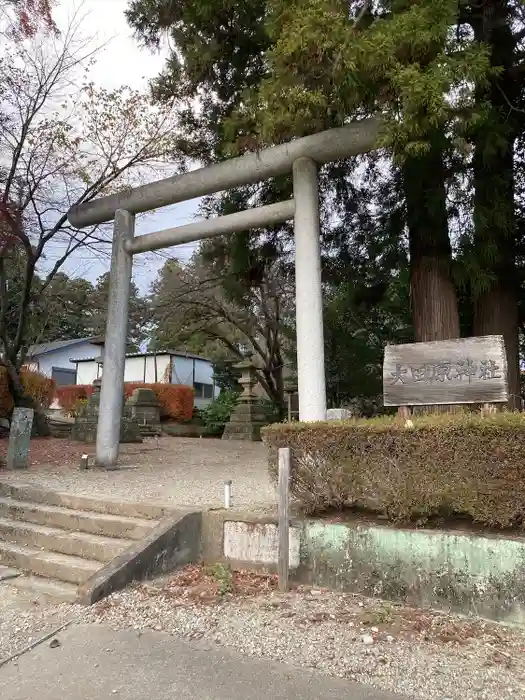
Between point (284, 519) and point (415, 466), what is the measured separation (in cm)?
104

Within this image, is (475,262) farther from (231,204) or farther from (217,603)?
(217,603)

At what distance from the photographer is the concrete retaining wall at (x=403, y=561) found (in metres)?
3.41

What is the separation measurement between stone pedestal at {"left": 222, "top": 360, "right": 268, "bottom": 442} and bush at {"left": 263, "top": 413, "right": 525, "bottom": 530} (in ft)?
37.8

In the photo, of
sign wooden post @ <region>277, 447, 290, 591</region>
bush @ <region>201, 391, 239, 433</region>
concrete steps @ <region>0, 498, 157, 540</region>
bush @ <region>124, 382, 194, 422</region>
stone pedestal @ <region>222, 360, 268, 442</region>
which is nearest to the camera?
sign wooden post @ <region>277, 447, 290, 591</region>

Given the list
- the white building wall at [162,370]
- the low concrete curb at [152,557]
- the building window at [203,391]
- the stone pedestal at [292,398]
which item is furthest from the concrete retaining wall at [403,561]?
the building window at [203,391]

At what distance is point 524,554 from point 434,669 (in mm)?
987

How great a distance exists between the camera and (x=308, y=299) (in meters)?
6.00

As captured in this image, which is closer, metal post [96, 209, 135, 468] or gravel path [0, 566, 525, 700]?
gravel path [0, 566, 525, 700]

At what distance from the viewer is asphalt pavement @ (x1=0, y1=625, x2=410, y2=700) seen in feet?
8.65

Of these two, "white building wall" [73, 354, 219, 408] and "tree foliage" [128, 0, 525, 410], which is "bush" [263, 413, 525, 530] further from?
"white building wall" [73, 354, 219, 408]

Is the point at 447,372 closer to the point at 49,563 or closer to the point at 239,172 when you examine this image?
the point at 49,563

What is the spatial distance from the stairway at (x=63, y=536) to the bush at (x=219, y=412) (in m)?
13.0

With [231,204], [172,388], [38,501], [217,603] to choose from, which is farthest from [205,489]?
[172,388]

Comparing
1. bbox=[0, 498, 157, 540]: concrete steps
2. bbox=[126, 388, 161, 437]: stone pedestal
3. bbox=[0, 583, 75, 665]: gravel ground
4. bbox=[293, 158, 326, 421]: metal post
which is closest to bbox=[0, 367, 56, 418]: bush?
bbox=[126, 388, 161, 437]: stone pedestal
